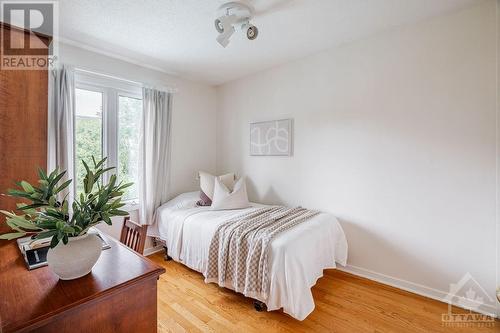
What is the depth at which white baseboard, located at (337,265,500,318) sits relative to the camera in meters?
1.92

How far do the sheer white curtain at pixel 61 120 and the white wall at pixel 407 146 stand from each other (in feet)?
7.97

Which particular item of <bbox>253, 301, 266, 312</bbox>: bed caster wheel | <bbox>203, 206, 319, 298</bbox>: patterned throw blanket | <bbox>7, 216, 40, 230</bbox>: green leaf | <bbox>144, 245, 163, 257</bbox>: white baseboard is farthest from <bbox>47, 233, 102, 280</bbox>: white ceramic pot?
<bbox>144, 245, 163, 257</bbox>: white baseboard

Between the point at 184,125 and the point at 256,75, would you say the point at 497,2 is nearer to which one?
the point at 256,75

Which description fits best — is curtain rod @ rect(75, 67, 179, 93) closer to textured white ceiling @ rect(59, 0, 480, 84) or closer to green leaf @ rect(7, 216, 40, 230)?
textured white ceiling @ rect(59, 0, 480, 84)

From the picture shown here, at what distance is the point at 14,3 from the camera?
1.83m

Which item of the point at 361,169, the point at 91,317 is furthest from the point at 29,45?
the point at 361,169

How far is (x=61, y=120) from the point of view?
2.30 meters

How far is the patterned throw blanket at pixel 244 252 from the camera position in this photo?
74.3 inches

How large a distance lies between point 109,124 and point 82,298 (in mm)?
2392

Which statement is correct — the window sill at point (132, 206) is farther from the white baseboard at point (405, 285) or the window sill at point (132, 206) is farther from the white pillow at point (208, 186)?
the white baseboard at point (405, 285)

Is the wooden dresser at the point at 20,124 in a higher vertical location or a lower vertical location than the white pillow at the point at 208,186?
higher

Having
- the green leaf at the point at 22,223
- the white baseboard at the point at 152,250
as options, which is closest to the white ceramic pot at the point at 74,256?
the green leaf at the point at 22,223

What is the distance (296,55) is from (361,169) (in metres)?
1.58

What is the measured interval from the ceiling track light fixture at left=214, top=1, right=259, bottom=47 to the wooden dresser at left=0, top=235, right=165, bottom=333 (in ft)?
6.00
